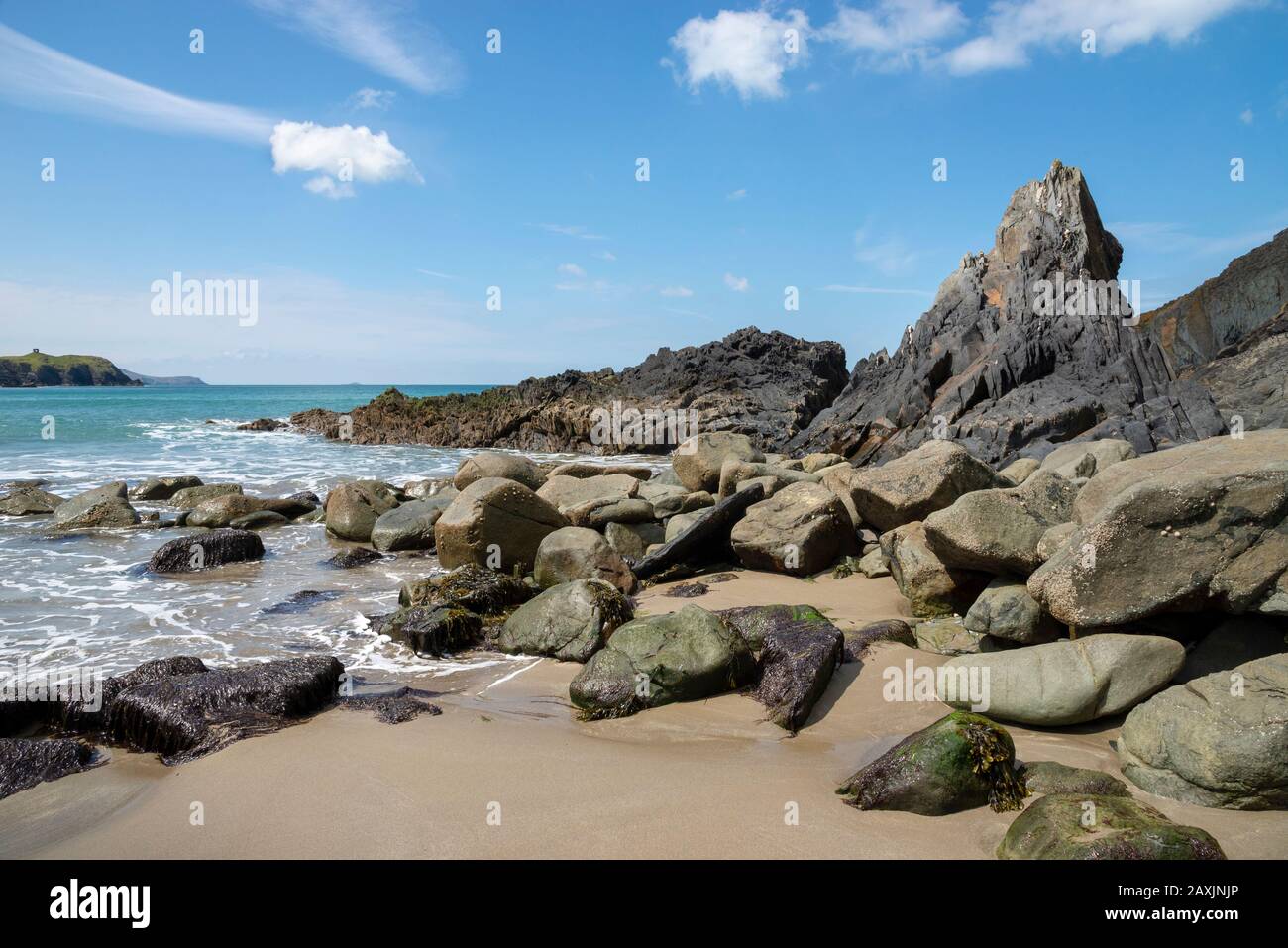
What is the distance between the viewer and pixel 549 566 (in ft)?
28.6

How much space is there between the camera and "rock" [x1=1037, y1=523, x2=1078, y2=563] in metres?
5.49

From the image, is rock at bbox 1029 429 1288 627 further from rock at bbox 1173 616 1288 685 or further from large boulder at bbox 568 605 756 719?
large boulder at bbox 568 605 756 719

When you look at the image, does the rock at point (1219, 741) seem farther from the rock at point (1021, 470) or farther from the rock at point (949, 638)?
the rock at point (1021, 470)

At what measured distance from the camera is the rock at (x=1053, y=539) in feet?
18.0

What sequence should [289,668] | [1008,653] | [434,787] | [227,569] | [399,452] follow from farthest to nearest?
[399,452] → [227,569] → [289,668] → [1008,653] → [434,787]

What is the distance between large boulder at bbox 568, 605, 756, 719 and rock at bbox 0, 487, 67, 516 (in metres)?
13.6

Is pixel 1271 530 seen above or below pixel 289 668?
above

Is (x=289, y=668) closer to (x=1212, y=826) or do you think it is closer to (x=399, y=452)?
(x=1212, y=826)

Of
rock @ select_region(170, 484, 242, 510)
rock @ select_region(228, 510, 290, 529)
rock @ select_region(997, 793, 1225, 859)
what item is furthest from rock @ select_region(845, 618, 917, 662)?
rock @ select_region(170, 484, 242, 510)

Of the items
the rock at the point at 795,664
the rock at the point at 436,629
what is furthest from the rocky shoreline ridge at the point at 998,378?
the rock at the point at 436,629

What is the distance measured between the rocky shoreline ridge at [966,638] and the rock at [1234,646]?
11 millimetres

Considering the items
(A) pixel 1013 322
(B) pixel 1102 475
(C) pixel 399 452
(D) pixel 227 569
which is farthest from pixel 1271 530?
(C) pixel 399 452
